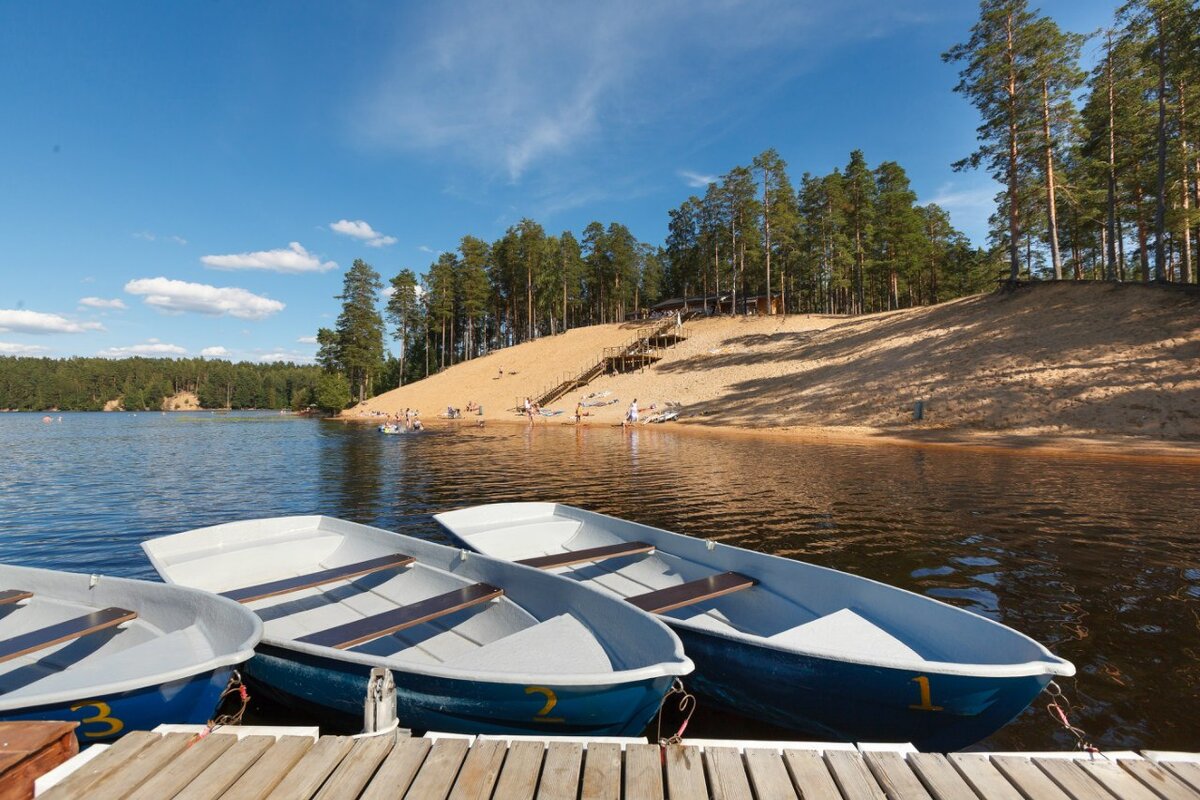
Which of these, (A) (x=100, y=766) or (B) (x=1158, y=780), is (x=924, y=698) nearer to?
(B) (x=1158, y=780)

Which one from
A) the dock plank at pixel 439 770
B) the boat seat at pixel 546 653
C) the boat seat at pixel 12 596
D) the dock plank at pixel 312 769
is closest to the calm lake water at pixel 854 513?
the boat seat at pixel 546 653

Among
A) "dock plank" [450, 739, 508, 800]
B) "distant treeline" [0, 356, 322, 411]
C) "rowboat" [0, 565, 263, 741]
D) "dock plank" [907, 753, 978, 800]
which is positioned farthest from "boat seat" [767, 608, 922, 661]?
"distant treeline" [0, 356, 322, 411]

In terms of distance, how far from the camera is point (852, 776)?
2754 millimetres

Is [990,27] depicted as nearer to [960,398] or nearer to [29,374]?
[960,398]

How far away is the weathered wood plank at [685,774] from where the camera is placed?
2613 mm

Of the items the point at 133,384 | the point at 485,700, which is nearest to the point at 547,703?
the point at 485,700

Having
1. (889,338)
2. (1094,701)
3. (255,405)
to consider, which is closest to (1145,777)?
(1094,701)

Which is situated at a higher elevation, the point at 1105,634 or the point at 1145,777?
the point at 1145,777

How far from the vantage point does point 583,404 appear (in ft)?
147

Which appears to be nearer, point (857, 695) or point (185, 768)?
point (185, 768)

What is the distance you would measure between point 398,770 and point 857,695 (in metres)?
2.96

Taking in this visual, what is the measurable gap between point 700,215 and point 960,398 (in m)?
48.3

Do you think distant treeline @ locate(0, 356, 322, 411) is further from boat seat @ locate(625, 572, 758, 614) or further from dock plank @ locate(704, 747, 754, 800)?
dock plank @ locate(704, 747, 754, 800)

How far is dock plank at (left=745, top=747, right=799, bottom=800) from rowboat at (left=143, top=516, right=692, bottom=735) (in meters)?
0.57
